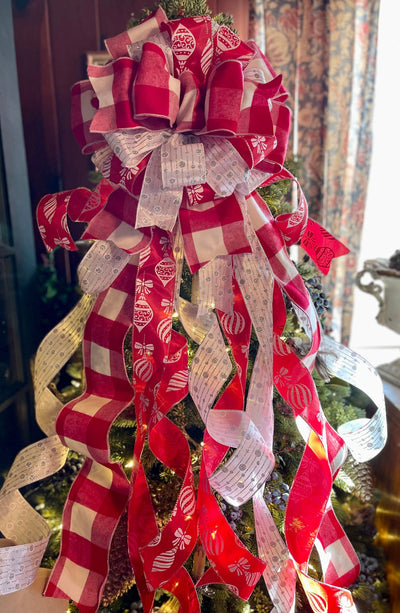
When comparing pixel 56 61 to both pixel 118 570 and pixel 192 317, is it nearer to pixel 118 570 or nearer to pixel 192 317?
pixel 192 317

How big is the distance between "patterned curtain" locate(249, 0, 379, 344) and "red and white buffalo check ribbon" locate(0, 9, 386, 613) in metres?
1.11

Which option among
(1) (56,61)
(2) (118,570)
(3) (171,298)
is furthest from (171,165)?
(1) (56,61)

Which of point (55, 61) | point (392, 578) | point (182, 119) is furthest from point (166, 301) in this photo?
point (55, 61)

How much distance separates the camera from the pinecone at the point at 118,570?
1.80 feet

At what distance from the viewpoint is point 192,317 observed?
51cm

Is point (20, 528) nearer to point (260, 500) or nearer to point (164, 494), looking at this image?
point (164, 494)

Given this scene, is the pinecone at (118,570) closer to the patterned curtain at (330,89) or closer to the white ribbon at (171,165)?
the white ribbon at (171,165)

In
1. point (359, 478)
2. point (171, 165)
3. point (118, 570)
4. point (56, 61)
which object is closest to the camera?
point (171, 165)

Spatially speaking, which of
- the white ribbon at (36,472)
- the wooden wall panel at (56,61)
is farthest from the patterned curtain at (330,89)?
the white ribbon at (36,472)

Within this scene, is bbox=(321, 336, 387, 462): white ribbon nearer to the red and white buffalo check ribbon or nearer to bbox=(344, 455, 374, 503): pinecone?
the red and white buffalo check ribbon

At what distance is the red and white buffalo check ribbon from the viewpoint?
43 centimetres

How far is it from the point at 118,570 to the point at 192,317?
341mm

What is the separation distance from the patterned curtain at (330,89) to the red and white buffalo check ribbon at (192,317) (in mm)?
1110

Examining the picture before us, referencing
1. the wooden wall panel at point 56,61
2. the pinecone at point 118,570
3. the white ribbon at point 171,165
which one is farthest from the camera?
the wooden wall panel at point 56,61
